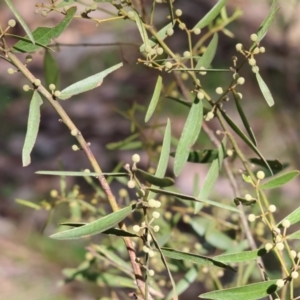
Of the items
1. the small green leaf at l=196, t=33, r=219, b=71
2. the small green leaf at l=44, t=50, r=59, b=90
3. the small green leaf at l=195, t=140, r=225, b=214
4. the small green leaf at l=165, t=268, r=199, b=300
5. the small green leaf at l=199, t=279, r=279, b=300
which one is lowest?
the small green leaf at l=165, t=268, r=199, b=300

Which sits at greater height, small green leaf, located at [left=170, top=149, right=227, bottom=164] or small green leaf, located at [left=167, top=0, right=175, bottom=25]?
small green leaf, located at [left=167, top=0, right=175, bottom=25]

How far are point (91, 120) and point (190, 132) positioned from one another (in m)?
1.85

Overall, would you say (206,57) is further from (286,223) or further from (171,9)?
(286,223)

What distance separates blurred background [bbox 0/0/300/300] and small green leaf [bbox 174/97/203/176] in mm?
1160

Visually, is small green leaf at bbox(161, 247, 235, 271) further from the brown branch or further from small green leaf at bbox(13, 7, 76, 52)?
small green leaf at bbox(13, 7, 76, 52)

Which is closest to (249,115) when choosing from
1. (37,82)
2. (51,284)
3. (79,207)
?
(51,284)

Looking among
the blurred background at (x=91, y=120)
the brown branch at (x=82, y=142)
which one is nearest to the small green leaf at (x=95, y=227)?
the brown branch at (x=82, y=142)

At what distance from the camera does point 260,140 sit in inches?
81.3

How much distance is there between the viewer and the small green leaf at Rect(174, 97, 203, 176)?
1.65 feet

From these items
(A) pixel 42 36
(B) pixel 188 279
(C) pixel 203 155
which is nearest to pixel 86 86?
(A) pixel 42 36

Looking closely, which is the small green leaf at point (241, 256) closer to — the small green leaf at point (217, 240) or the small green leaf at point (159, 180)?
the small green leaf at point (159, 180)

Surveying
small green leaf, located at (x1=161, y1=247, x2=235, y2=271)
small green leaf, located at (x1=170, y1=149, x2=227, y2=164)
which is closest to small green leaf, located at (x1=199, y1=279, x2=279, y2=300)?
small green leaf, located at (x1=161, y1=247, x2=235, y2=271)

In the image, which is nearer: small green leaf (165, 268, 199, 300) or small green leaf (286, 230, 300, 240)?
small green leaf (286, 230, 300, 240)

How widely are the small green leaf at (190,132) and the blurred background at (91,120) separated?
45.7 inches
